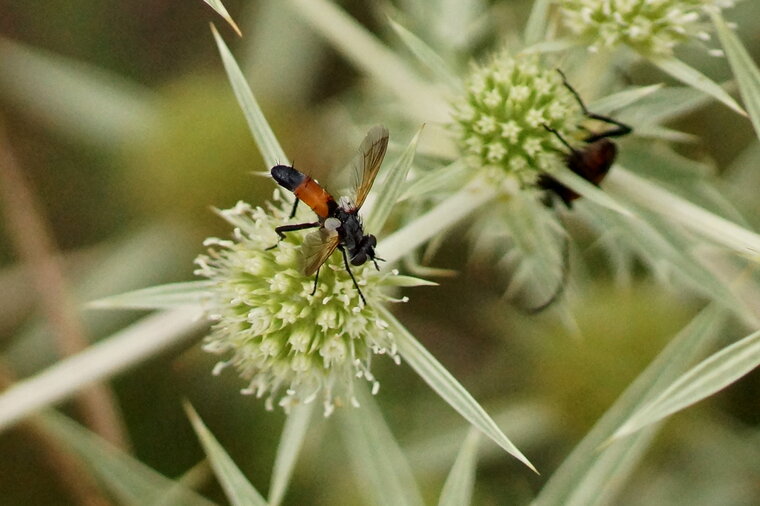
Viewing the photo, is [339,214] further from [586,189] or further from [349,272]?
[586,189]

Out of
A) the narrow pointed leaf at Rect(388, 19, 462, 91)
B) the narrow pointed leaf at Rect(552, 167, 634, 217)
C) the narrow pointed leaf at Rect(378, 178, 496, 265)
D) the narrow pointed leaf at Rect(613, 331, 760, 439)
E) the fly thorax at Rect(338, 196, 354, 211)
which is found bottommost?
the narrow pointed leaf at Rect(613, 331, 760, 439)

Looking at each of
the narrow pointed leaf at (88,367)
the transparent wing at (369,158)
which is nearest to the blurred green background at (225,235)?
the narrow pointed leaf at (88,367)

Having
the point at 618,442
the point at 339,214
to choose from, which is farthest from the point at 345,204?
the point at 618,442

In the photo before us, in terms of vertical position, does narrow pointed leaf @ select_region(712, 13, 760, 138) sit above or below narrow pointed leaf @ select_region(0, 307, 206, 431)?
below

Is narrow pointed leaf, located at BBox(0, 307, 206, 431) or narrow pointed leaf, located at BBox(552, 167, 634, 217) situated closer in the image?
narrow pointed leaf, located at BBox(552, 167, 634, 217)

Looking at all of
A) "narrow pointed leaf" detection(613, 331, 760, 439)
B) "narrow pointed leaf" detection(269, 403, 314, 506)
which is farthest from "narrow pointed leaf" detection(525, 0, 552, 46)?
"narrow pointed leaf" detection(269, 403, 314, 506)

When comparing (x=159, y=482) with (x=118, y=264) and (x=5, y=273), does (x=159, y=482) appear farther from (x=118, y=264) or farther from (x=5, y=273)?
(x=5, y=273)

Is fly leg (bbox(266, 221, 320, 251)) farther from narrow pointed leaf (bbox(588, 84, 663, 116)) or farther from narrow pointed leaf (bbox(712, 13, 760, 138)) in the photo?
narrow pointed leaf (bbox(712, 13, 760, 138))
